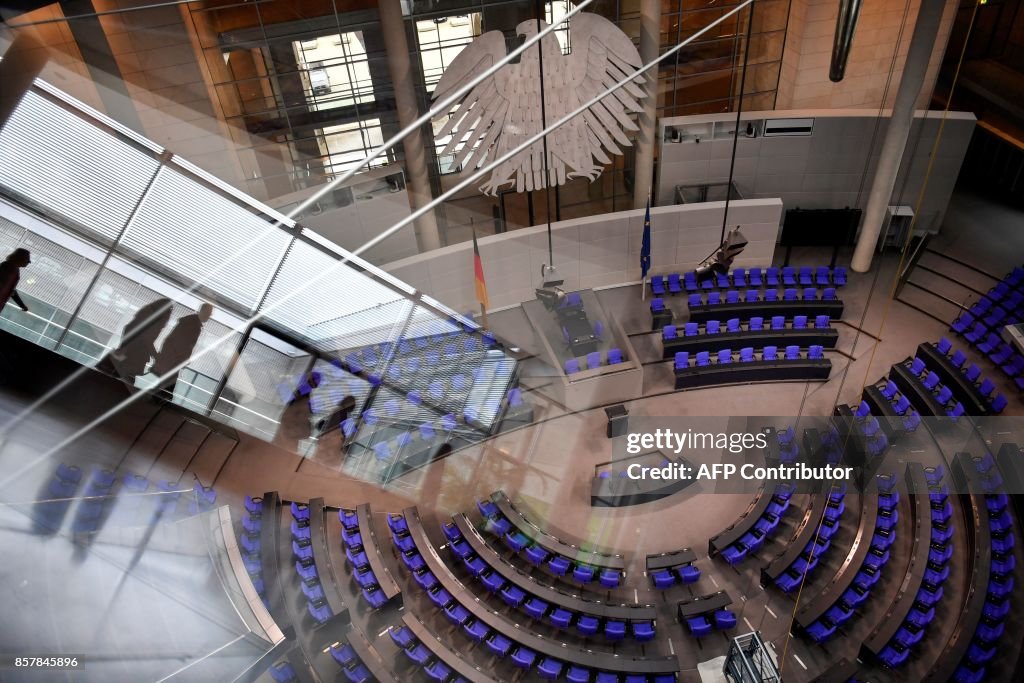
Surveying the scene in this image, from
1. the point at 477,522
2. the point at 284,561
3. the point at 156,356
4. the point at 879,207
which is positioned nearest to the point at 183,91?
the point at 156,356

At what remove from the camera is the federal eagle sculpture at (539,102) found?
12.4 metres

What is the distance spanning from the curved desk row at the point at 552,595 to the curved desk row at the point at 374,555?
1.20 metres

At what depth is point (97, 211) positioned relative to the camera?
9.55 m

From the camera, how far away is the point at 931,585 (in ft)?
29.9

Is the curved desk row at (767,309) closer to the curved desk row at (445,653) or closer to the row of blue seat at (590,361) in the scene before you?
the row of blue seat at (590,361)

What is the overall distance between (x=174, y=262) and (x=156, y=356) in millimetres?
1329

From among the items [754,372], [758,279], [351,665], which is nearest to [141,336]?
[351,665]

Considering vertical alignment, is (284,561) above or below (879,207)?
below

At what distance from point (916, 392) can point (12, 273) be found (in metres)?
12.8

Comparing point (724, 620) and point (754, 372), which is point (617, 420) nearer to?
point (754, 372)

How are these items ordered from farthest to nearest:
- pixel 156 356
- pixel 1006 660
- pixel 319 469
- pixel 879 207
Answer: pixel 879 207 → pixel 319 469 → pixel 156 356 → pixel 1006 660

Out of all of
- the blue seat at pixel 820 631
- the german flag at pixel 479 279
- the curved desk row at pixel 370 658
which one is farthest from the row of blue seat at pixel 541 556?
the german flag at pixel 479 279

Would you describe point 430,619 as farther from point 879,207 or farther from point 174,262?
point 879,207

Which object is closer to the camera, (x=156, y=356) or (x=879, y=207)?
(x=156, y=356)
